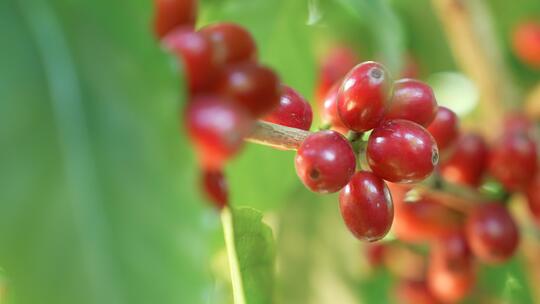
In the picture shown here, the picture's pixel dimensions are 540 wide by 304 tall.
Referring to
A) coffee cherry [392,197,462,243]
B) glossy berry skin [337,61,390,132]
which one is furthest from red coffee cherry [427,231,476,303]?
glossy berry skin [337,61,390,132]

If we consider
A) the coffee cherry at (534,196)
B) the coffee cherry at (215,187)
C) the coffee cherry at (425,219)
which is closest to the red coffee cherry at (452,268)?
the coffee cherry at (425,219)

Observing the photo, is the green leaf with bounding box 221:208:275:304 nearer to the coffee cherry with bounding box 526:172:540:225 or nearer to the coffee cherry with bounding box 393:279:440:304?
the coffee cherry with bounding box 526:172:540:225

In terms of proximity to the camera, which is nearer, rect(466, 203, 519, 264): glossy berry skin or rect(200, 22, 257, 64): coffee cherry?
rect(200, 22, 257, 64): coffee cherry

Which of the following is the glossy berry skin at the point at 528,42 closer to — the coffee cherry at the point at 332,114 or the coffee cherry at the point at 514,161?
the coffee cherry at the point at 514,161

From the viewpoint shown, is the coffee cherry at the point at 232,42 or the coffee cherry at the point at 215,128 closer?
the coffee cherry at the point at 215,128

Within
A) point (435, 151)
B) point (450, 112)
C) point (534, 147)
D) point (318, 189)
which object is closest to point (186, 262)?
point (318, 189)

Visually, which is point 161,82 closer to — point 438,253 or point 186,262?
point 186,262
